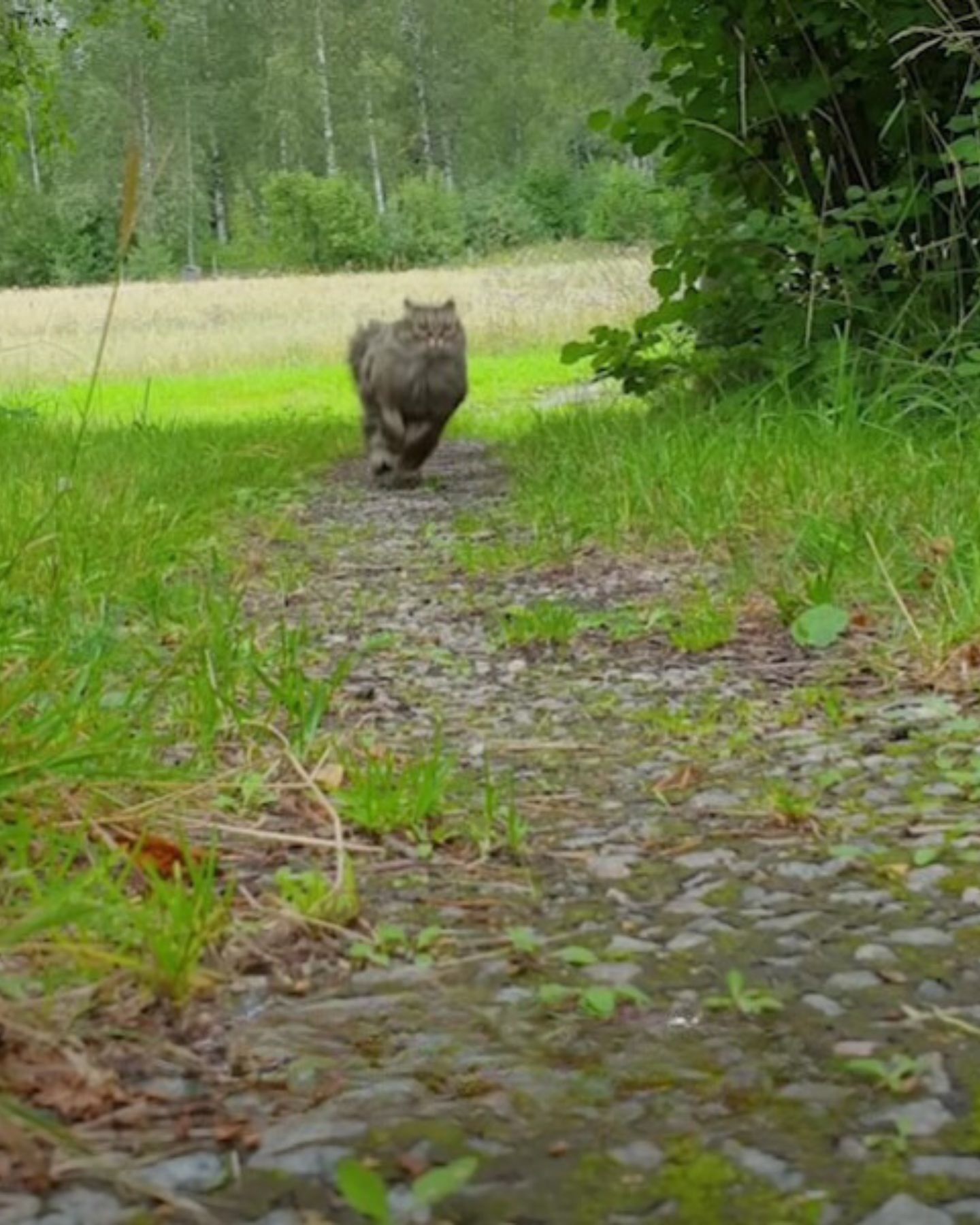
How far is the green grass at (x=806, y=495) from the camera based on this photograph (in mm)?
3541

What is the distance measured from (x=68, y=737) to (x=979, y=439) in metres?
3.16

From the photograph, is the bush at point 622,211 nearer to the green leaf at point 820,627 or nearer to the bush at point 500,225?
the bush at point 500,225

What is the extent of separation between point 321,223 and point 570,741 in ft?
142

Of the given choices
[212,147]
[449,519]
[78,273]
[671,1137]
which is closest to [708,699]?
[671,1137]

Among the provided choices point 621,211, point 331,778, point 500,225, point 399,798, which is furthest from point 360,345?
point 500,225

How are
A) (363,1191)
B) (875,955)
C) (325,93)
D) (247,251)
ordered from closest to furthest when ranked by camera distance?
(363,1191), (875,955), (325,93), (247,251)

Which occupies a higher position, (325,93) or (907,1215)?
(325,93)

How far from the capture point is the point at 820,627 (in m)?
3.36

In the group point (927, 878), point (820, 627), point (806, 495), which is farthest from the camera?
point (806, 495)

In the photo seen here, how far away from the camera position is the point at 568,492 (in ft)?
17.8

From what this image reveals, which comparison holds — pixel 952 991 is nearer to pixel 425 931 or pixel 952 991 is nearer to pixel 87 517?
pixel 425 931

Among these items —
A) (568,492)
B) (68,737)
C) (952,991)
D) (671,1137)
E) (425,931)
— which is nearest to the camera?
(671,1137)

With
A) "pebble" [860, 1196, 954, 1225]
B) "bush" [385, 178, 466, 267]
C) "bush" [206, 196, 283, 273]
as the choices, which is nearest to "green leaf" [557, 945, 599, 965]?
"pebble" [860, 1196, 954, 1225]

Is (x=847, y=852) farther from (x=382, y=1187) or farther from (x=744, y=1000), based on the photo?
(x=382, y=1187)
